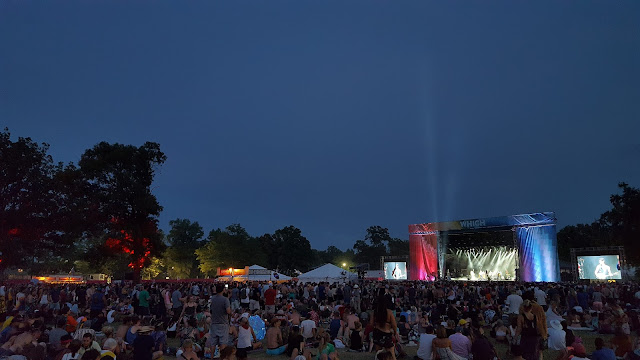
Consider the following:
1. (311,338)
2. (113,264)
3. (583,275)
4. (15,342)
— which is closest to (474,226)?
(583,275)

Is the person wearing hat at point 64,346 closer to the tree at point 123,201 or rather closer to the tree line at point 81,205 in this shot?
the tree line at point 81,205

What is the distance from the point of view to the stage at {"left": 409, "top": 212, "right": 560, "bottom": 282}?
35406mm

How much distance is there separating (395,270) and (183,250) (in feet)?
143

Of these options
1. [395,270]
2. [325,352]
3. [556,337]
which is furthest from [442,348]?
[395,270]

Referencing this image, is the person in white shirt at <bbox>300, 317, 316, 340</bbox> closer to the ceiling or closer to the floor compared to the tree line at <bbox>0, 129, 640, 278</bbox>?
closer to the floor

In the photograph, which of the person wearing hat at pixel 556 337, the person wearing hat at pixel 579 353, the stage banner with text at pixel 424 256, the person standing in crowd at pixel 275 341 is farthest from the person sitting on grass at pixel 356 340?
the stage banner with text at pixel 424 256

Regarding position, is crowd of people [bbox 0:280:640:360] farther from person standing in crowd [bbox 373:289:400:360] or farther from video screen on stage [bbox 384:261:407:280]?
video screen on stage [bbox 384:261:407:280]

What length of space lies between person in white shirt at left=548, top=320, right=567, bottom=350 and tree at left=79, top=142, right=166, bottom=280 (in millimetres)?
30811

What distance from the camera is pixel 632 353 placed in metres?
8.39

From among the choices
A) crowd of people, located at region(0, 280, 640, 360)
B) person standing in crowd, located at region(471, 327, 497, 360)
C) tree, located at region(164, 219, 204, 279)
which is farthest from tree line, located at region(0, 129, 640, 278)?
tree, located at region(164, 219, 204, 279)

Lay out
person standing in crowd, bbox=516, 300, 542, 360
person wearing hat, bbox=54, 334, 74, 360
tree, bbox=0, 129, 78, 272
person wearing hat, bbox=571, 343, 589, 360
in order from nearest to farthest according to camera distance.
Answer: person standing in crowd, bbox=516, 300, 542, 360, person wearing hat, bbox=54, 334, 74, 360, person wearing hat, bbox=571, 343, 589, 360, tree, bbox=0, 129, 78, 272

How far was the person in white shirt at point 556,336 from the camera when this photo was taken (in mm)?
10084

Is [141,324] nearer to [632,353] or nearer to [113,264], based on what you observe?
[632,353]

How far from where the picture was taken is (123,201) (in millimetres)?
34562
